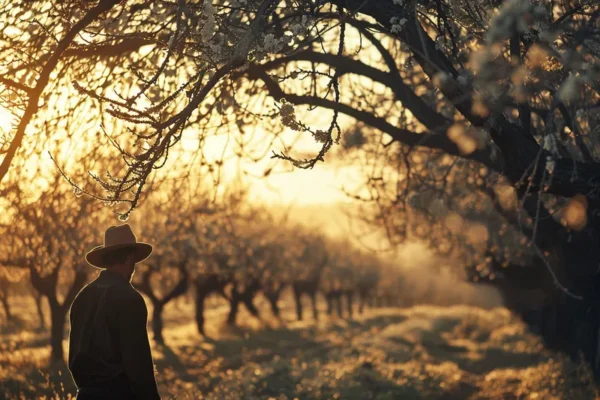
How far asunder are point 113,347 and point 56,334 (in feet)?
62.9

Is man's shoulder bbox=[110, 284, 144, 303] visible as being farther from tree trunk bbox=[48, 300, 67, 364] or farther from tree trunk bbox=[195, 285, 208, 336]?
tree trunk bbox=[195, 285, 208, 336]

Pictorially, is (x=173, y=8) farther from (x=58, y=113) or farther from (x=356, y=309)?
(x=356, y=309)

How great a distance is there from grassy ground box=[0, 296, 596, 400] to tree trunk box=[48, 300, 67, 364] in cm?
48

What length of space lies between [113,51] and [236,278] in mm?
40016

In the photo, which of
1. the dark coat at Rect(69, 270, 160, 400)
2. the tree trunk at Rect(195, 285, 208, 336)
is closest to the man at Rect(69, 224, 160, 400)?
the dark coat at Rect(69, 270, 160, 400)

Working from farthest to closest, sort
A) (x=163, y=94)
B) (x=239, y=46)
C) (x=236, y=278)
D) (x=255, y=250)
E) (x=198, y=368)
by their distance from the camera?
(x=255, y=250), (x=236, y=278), (x=198, y=368), (x=163, y=94), (x=239, y=46)

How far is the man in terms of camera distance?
5.82 meters

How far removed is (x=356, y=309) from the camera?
101 meters

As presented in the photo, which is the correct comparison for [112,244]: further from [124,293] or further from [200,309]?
[200,309]

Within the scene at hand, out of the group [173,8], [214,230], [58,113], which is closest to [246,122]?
[173,8]

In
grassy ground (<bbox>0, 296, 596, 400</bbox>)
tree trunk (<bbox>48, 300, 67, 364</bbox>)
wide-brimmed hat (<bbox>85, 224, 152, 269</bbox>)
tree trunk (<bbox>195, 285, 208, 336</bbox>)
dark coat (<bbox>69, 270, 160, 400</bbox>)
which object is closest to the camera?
dark coat (<bbox>69, 270, 160, 400</bbox>)

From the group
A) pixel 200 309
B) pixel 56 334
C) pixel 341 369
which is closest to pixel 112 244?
pixel 341 369

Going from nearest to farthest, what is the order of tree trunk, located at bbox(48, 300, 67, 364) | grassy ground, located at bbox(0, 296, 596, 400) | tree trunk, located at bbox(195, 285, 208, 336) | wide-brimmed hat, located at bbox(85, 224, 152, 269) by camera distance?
wide-brimmed hat, located at bbox(85, 224, 152, 269) → grassy ground, located at bbox(0, 296, 596, 400) → tree trunk, located at bbox(48, 300, 67, 364) → tree trunk, located at bbox(195, 285, 208, 336)

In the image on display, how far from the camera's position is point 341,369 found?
68.9 ft
